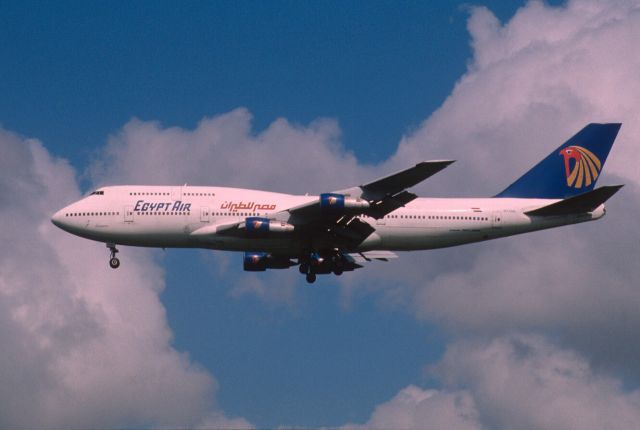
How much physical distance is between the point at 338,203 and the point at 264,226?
4554mm

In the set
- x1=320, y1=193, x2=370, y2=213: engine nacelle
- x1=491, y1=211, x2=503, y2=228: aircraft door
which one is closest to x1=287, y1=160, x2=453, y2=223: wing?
x1=320, y1=193, x2=370, y2=213: engine nacelle

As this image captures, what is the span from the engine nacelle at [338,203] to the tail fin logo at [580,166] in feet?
56.0

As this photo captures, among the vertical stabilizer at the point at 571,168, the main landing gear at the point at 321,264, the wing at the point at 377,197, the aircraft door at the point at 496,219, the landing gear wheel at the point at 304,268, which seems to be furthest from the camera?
the vertical stabilizer at the point at 571,168

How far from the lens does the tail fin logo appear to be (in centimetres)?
6881

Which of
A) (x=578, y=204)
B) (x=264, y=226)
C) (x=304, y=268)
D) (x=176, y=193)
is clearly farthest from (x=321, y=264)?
(x=578, y=204)

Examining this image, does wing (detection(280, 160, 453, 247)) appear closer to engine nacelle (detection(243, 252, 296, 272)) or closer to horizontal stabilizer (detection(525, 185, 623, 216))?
engine nacelle (detection(243, 252, 296, 272))

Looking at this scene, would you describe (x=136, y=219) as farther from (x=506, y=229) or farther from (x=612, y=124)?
(x=612, y=124)

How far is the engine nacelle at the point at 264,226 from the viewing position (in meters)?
59.4

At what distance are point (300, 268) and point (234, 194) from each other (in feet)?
20.1

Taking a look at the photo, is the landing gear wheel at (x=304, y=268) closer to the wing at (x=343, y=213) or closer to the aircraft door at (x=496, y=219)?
the wing at (x=343, y=213)

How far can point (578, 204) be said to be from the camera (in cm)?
6294

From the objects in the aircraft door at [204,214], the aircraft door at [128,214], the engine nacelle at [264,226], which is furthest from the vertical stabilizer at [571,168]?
the aircraft door at [128,214]

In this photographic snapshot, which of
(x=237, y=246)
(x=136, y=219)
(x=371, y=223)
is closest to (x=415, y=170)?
(x=371, y=223)

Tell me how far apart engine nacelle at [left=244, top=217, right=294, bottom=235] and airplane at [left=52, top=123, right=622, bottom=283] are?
6cm
